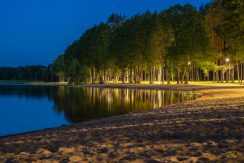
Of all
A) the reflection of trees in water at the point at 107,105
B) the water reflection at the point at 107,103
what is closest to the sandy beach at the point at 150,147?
the water reflection at the point at 107,103

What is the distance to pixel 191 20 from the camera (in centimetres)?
6556

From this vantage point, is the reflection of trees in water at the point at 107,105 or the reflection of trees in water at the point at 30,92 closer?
the reflection of trees in water at the point at 107,105

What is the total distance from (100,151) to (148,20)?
69.4 meters

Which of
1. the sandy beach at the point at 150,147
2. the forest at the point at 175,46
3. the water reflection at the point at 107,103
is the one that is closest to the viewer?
the sandy beach at the point at 150,147

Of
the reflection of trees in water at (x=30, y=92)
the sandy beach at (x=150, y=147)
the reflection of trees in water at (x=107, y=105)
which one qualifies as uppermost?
the sandy beach at (x=150, y=147)

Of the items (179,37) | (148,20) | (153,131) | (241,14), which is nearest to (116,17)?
(148,20)

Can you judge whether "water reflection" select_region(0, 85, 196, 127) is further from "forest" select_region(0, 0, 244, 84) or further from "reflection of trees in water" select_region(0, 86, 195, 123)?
"forest" select_region(0, 0, 244, 84)

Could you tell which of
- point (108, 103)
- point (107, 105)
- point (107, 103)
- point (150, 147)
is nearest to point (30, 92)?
point (107, 103)

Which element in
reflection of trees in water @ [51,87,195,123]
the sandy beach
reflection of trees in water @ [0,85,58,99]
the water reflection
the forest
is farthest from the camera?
the forest

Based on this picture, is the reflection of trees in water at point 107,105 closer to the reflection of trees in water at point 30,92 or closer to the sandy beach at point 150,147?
the sandy beach at point 150,147

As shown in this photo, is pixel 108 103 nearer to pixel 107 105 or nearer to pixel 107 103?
pixel 107 103

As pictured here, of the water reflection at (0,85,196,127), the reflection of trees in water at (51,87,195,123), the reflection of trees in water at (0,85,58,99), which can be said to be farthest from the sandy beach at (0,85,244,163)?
the reflection of trees in water at (0,85,58,99)

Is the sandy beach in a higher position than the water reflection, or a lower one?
higher

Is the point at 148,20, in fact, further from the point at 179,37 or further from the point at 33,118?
the point at 33,118
